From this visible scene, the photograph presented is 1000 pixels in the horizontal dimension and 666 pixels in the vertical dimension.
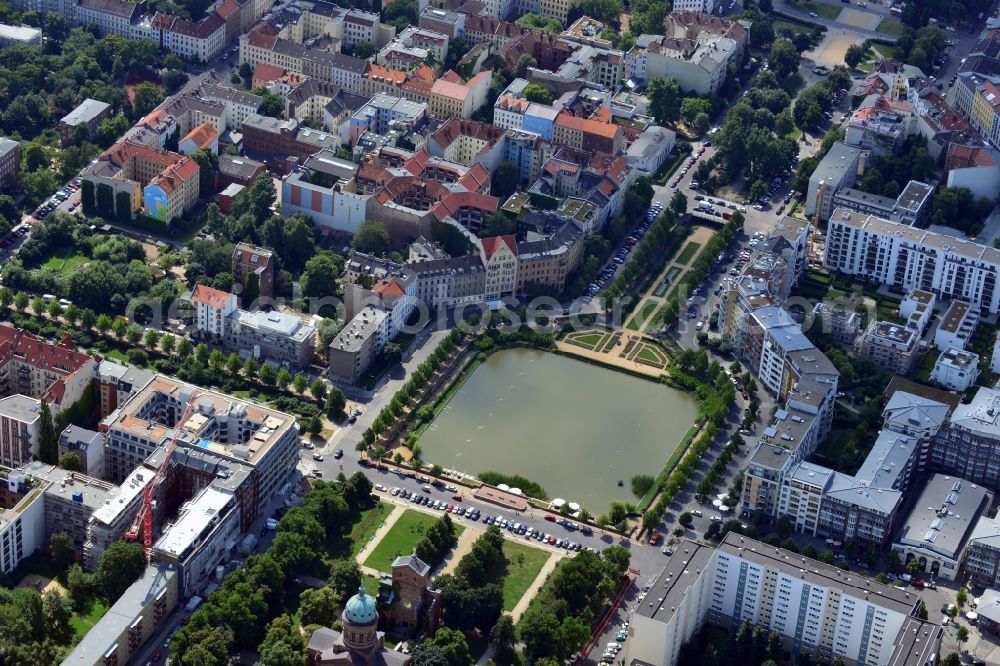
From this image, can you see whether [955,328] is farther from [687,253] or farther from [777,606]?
[777,606]

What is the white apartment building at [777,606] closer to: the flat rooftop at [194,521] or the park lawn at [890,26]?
the flat rooftop at [194,521]

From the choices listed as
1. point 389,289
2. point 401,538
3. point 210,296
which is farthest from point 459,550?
point 210,296

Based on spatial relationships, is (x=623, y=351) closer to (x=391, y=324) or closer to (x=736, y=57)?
(x=391, y=324)

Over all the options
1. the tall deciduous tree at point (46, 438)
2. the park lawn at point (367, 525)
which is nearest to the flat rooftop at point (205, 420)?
the tall deciduous tree at point (46, 438)

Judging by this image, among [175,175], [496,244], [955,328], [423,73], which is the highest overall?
[955,328]

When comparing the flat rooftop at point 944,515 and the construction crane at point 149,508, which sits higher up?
the flat rooftop at point 944,515
